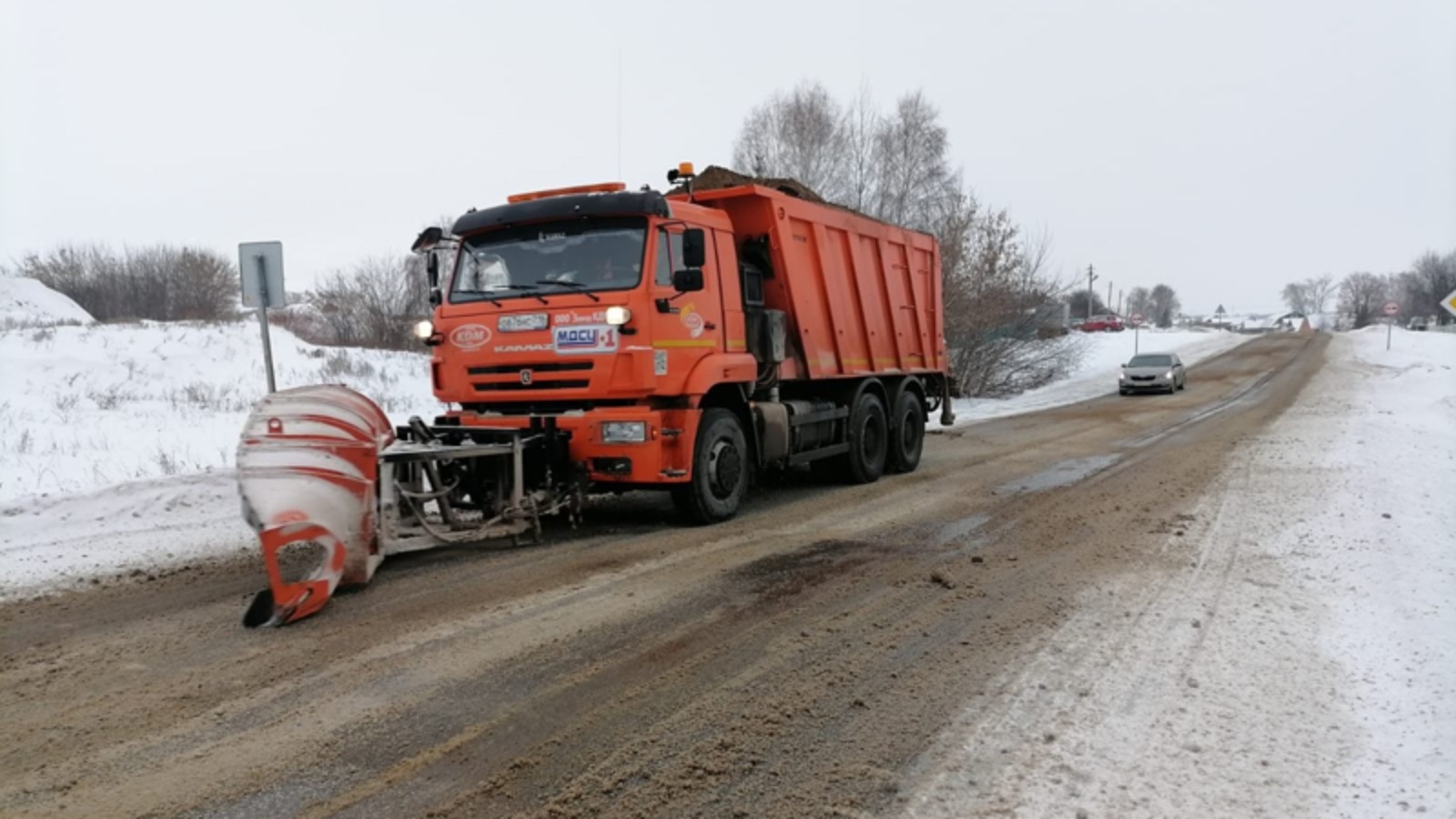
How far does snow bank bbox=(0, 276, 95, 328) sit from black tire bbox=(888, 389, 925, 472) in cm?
3679

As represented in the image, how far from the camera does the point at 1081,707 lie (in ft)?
12.8

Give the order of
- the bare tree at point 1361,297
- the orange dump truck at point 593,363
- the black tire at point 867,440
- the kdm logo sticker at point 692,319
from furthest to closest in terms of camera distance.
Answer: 1. the bare tree at point 1361,297
2. the black tire at point 867,440
3. the kdm logo sticker at point 692,319
4. the orange dump truck at point 593,363

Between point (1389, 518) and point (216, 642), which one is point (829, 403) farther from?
point (216, 642)

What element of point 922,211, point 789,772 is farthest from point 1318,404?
point 789,772

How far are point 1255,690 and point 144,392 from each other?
18.9m

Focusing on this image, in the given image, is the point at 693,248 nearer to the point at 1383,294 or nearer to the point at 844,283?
the point at 844,283

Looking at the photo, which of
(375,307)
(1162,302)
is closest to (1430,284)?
(1162,302)

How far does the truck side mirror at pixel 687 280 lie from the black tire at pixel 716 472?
3.83 ft

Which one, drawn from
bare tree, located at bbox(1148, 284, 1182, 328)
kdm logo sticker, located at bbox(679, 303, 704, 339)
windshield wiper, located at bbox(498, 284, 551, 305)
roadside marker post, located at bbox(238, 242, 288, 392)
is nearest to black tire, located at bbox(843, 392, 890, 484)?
kdm logo sticker, located at bbox(679, 303, 704, 339)

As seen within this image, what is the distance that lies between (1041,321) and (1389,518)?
69.3 ft

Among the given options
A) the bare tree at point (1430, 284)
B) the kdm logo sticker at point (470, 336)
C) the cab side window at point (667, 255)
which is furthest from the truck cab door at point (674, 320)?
the bare tree at point (1430, 284)

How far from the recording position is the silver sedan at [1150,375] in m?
27.1

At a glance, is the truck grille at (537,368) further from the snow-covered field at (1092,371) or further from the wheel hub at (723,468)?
the snow-covered field at (1092,371)

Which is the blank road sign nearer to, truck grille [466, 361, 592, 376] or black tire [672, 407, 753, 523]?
truck grille [466, 361, 592, 376]
